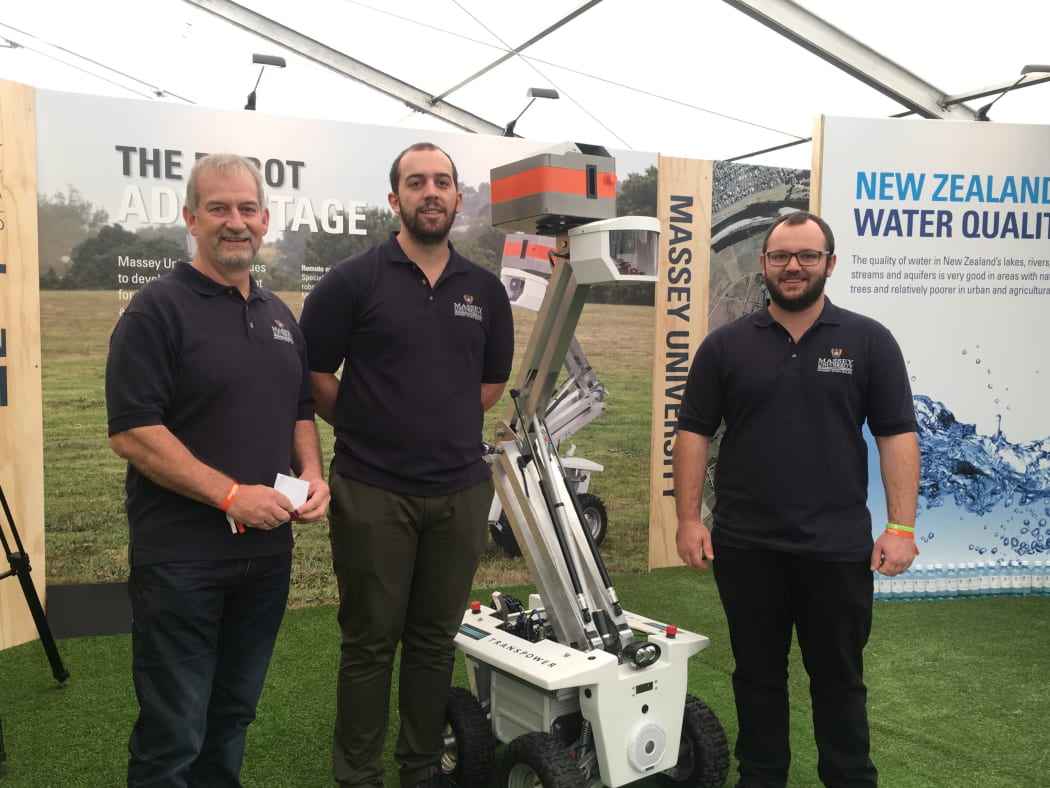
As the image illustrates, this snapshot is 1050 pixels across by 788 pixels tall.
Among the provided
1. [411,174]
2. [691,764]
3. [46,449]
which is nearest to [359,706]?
[691,764]

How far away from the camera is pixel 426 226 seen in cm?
198

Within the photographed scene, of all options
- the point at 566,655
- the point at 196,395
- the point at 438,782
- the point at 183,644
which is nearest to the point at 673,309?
the point at 566,655

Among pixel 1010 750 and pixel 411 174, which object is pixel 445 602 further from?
pixel 1010 750

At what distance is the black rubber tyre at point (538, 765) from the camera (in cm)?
195

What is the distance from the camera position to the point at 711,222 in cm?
458

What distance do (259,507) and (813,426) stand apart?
4.28 ft

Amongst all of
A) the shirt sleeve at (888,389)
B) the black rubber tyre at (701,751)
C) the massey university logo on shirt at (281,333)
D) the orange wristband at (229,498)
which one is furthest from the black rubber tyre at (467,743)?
the shirt sleeve at (888,389)

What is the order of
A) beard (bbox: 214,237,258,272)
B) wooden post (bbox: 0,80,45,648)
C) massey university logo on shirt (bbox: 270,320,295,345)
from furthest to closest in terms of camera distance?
wooden post (bbox: 0,80,45,648)
massey university logo on shirt (bbox: 270,320,295,345)
beard (bbox: 214,237,258,272)

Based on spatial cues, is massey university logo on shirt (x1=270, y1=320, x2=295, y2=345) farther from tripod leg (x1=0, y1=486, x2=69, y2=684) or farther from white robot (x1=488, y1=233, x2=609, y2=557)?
white robot (x1=488, y1=233, x2=609, y2=557)

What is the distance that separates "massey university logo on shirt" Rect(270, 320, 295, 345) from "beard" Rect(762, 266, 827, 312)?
118cm

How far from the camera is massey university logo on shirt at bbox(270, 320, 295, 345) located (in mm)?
1716

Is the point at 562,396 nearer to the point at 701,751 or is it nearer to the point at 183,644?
the point at 701,751

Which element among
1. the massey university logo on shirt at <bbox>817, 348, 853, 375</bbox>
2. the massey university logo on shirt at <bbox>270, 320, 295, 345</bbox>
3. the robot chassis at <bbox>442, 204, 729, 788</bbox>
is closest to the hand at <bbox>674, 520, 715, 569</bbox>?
the robot chassis at <bbox>442, 204, 729, 788</bbox>

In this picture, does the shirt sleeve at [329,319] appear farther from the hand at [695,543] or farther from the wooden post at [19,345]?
the wooden post at [19,345]
